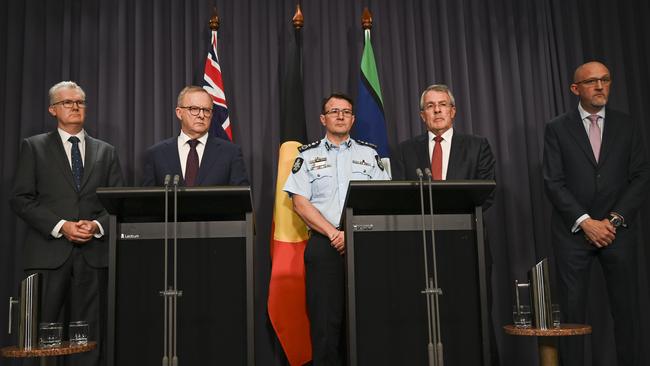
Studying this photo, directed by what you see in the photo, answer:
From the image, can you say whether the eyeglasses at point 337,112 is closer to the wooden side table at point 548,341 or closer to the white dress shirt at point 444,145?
the white dress shirt at point 444,145

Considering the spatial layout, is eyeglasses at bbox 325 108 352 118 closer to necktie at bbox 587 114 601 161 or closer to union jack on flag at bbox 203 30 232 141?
union jack on flag at bbox 203 30 232 141

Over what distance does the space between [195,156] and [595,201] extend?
92.8 inches

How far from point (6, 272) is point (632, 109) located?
4.62 metres

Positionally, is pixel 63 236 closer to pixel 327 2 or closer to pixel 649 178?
pixel 327 2

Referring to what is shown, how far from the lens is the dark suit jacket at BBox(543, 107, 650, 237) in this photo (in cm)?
416

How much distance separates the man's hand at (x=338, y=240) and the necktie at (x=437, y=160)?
33.3 inches

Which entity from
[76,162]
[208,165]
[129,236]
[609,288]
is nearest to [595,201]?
[609,288]

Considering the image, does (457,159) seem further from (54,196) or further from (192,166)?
(54,196)

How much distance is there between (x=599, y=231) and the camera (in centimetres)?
401

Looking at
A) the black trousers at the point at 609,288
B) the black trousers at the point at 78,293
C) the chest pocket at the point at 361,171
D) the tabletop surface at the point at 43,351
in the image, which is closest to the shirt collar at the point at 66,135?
the black trousers at the point at 78,293

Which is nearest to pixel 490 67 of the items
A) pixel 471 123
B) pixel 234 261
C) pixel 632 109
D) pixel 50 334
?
pixel 471 123

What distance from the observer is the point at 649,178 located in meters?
4.26

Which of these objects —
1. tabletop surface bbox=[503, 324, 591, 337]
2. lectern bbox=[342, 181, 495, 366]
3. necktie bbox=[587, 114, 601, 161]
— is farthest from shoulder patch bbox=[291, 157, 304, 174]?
necktie bbox=[587, 114, 601, 161]

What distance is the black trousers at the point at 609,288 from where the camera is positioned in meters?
4.05
